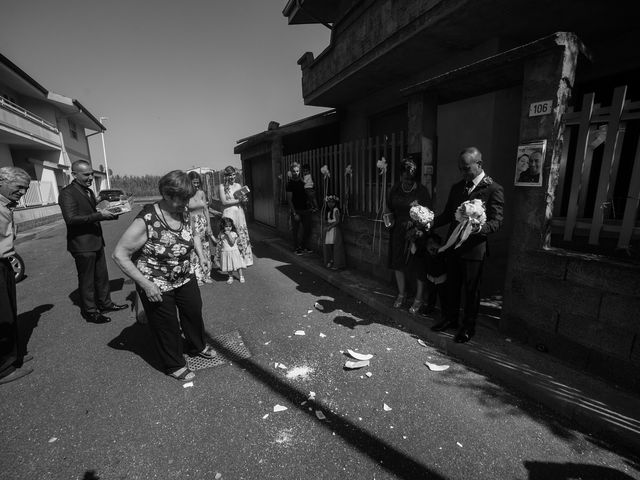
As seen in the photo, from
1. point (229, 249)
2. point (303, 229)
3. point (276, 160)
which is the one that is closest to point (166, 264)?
point (229, 249)

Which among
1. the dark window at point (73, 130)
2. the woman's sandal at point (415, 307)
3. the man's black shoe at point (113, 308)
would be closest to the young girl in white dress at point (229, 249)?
the man's black shoe at point (113, 308)

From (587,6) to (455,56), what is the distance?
2104 mm

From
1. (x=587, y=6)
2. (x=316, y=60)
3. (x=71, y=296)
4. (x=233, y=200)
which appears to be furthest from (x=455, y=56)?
(x=71, y=296)

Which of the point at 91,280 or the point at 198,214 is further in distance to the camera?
the point at 198,214

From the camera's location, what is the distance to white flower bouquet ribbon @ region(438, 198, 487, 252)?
3.10 m

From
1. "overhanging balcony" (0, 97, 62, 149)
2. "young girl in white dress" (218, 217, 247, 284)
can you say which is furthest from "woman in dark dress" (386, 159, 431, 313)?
"overhanging balcony" (0, 97, 62, 149)

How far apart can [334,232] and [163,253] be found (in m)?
3.93

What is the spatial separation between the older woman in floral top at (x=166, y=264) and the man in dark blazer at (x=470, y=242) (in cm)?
286

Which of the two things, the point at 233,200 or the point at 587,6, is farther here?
the point at 233,200

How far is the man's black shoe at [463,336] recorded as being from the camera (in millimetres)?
3533

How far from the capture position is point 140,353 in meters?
3.66

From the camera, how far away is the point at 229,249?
5.92 metres

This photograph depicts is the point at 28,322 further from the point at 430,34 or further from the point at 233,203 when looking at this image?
the point at 430,34

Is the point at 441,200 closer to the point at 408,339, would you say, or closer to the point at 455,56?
the point at 455,56
